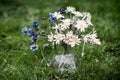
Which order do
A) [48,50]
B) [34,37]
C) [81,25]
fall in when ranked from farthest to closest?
1. [48,50]
2. [34,37]
3. [81,25]

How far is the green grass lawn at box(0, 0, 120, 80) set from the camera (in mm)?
3928

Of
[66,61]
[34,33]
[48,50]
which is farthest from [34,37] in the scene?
[48,50]

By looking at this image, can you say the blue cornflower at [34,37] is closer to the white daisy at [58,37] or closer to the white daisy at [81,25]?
the white daisy at [58,37]

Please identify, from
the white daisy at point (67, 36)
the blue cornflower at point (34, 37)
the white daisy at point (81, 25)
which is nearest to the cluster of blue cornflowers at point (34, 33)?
the blue cornflower at point (34, 37)

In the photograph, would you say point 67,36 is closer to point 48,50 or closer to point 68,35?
point 68,35

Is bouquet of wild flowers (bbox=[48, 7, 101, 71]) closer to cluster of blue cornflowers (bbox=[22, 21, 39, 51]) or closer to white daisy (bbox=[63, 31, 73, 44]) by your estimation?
white daisy (bbox=[63, 31, 73, 44])

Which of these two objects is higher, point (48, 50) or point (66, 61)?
point (48, 50)

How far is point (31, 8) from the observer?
6859mm

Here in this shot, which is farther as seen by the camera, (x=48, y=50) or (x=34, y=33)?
(x=48, y=50)

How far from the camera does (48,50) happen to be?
4465 millimetres

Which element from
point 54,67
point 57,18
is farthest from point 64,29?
point 54,67

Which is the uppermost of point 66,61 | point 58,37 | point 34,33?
point 34,33

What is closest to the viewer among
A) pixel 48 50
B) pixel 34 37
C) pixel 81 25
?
pixel 81 25

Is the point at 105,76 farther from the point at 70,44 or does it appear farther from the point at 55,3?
the point at 55,3
